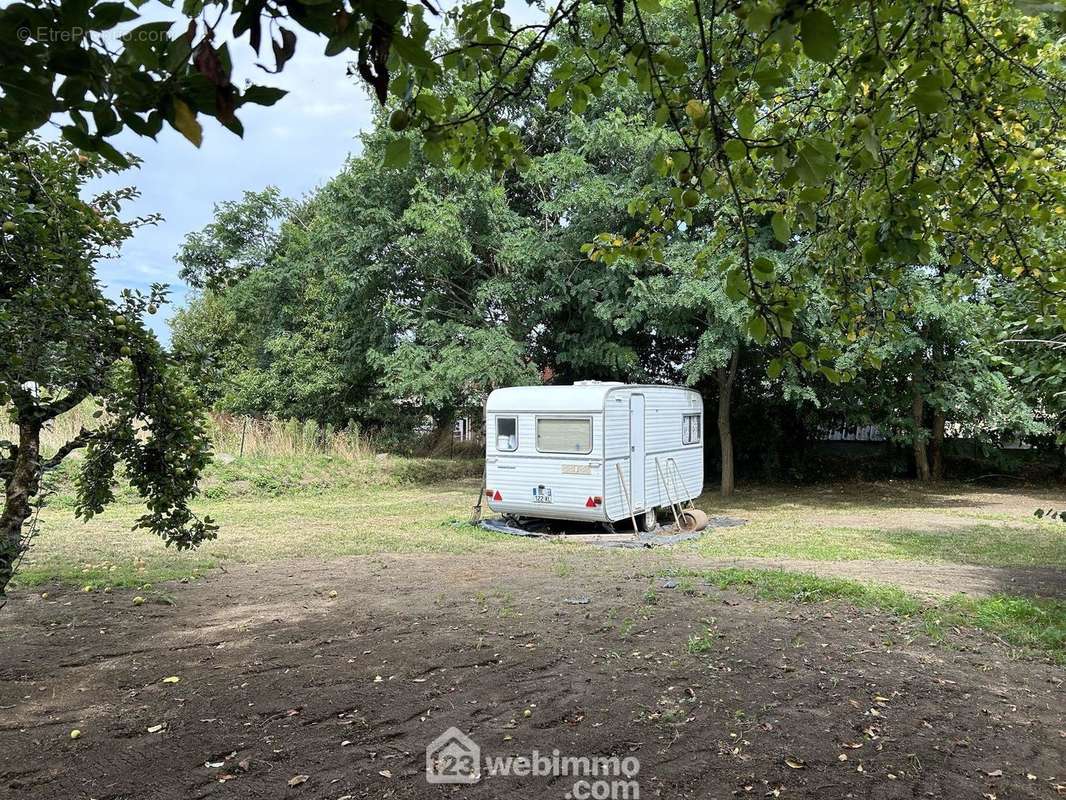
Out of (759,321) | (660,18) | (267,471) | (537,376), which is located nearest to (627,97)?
(660,18)

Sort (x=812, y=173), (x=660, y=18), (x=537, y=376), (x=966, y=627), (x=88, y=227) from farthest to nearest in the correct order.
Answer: (x=537, y=376), (x=660, y=18), (x=966, y=627), (x=88, y=227), (x=812, y=173)

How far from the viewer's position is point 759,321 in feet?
6.57

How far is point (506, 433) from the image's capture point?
9.86 metres

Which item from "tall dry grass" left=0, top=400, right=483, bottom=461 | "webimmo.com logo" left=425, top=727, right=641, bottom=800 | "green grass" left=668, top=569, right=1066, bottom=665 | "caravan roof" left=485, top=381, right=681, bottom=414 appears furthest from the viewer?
"tall dry grass" left=0, top=400, right=483, bottom=461

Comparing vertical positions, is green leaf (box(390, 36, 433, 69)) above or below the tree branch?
above

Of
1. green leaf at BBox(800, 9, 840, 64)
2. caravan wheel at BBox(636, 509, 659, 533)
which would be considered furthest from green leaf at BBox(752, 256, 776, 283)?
caravan wheel at BBox(636, 509, 659, 533)

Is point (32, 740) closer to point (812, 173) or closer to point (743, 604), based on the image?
point (812, 173)

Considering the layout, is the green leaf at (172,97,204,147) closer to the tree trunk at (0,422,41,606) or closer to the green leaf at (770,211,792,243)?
the green leaf at (770,211,792,243)

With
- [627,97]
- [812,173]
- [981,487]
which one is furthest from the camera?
[981,487]

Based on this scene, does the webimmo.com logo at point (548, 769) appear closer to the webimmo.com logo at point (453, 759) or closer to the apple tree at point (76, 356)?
the webimmo.com logo at point (453, 759)

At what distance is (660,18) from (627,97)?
5.59ft

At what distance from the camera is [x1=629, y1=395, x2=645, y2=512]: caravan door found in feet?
31.0

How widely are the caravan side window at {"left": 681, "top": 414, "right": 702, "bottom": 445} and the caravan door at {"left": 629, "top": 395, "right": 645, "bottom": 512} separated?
156 cm

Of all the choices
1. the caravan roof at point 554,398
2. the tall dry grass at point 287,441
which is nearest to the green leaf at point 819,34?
the caravan roof at point 554,398
